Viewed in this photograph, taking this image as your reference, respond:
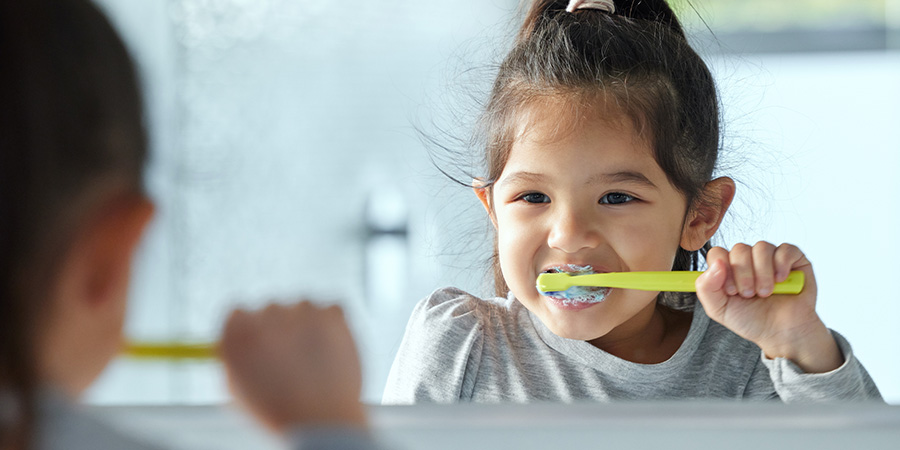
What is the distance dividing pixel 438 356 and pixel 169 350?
0.41 meters

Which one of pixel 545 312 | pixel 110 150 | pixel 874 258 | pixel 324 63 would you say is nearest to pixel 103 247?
pixel 110 150

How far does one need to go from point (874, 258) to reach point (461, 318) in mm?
1396

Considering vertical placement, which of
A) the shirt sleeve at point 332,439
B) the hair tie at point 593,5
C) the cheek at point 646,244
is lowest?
the shirt sleeve at point 332,439

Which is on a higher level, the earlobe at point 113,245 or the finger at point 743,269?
the finger at point 743,269

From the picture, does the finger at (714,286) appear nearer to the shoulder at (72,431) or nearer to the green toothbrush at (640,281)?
the green toothbrush at (640,281)

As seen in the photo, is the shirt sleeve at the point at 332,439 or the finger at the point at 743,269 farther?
the finger at the point at 743,269

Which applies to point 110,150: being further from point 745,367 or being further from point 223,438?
point 745,367

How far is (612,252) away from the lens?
0.55 metres

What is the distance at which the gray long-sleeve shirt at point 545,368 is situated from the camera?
2.03 ft

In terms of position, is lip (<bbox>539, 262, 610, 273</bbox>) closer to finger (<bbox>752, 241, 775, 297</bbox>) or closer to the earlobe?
finger (<bbox>752, 241, 775, 297</bbox>)

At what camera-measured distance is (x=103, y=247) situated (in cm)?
24

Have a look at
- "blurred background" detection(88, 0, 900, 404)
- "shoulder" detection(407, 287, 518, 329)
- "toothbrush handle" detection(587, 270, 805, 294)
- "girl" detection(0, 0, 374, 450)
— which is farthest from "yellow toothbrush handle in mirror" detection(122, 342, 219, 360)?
"blurred background" detection(88, 0, 900, 404)

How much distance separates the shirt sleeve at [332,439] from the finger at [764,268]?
35cm

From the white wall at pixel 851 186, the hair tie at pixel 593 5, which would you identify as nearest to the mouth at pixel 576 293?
the hair tie at pixel 593 5
